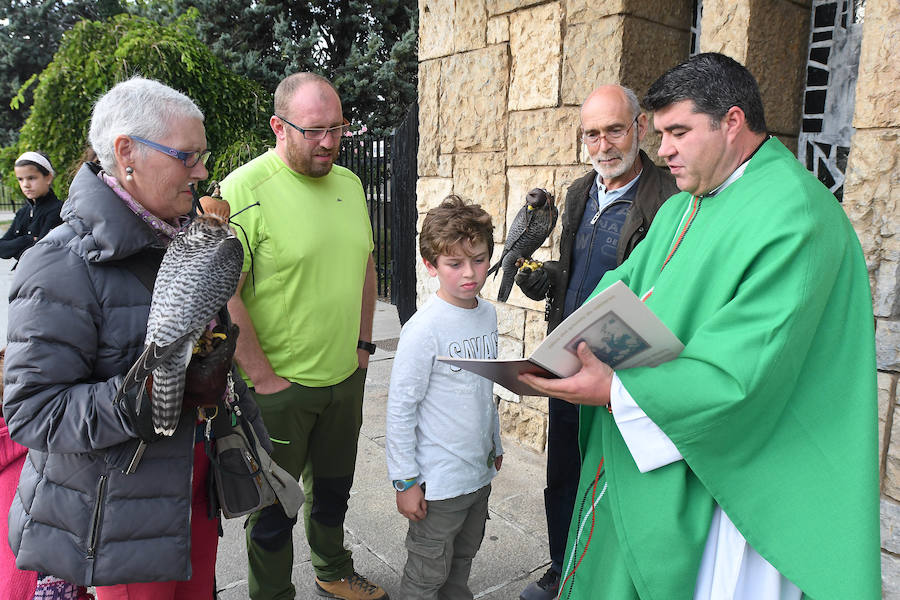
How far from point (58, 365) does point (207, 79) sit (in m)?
7.46

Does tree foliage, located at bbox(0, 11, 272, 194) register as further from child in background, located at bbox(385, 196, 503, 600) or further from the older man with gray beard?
child in background, located at bbox(385, 196, 503, 600)

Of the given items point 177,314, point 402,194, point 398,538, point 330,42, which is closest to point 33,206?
point 402,194

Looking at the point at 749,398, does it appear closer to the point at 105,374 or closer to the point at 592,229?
the point at 592,229

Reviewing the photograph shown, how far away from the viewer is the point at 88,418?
1464 mm

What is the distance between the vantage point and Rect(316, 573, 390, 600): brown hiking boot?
8.94 feet

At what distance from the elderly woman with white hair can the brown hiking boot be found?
1.17 m

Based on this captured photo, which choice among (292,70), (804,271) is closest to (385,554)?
(804,271)

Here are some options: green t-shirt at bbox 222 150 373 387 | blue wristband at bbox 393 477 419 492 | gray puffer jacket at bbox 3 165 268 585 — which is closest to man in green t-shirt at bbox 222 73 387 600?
green t-shirt at bbox 222 150 373 387

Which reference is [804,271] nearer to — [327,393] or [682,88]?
[682,88]

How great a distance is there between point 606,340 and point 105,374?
128 centimetres

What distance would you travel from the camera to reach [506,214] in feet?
13.6

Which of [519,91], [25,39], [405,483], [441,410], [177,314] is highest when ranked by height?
[25,39]

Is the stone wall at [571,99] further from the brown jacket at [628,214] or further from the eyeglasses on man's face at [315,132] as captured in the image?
the eyeglasses on man's face at [315,132]

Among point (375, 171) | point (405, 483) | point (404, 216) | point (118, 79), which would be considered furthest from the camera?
point (375, 171)
